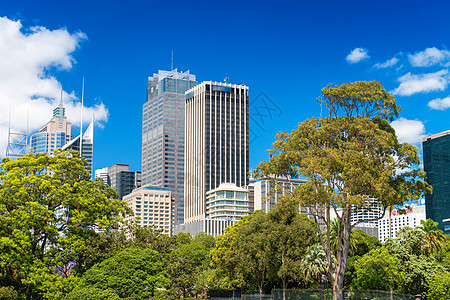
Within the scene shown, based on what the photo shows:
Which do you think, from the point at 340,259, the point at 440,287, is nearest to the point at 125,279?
the point at 340,259

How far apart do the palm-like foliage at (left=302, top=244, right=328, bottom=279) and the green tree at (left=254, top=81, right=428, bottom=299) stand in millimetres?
10003

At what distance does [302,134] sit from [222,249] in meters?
29.4

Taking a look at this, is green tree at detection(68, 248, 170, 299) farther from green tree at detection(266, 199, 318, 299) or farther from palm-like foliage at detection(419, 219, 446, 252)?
palm-like foliage at detection(419, 219, 446, 252)

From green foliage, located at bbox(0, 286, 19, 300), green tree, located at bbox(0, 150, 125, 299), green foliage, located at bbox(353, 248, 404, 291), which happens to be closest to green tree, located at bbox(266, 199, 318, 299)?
green foliage, located at bbox(353, 248, 404, 291)

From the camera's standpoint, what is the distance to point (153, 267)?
32.4 meters

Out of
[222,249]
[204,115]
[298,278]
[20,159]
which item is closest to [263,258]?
[298,278]

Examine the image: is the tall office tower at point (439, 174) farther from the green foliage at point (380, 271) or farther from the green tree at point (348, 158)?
the green tree at point (348, 158)

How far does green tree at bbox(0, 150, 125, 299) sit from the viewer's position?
32.9 meters

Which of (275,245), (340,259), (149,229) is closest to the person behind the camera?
(340,259)

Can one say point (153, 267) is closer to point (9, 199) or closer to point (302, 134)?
point (9, 199)

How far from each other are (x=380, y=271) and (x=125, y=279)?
82.1 feet

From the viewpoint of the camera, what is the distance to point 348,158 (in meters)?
35.9

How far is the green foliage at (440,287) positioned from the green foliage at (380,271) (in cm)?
465

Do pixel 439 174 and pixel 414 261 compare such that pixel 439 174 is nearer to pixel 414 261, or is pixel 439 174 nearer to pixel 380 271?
pixel 414 261
